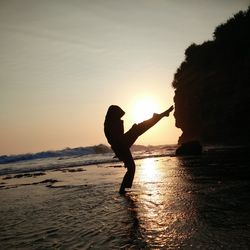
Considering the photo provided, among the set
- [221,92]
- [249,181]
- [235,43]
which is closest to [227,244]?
[249,181]

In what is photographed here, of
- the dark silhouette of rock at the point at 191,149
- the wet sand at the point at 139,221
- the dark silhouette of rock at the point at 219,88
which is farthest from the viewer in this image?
the dark silhouette of rock at the point at 219,88

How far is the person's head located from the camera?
27.7 ft

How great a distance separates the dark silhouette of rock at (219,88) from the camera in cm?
3494

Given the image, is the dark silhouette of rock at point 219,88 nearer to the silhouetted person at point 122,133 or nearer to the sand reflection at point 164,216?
the silhouetted person at point 122,133

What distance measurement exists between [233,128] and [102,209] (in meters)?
32.7

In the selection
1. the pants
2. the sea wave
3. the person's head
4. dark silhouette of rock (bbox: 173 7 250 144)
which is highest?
dark silhouette of rock (bbox: 173 7 250 144)

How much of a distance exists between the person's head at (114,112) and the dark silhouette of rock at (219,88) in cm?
2740

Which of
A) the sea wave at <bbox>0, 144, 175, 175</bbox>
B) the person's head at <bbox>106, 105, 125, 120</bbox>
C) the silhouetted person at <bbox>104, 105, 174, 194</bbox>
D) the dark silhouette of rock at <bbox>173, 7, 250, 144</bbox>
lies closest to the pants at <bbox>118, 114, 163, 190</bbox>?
the silhouetted person at <bbox>104, 105, 174, 194</bbox>

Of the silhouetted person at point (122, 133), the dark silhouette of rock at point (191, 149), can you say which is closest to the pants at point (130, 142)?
the silhouetted person at point (122, 133)

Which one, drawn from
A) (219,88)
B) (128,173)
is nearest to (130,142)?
(128,173)

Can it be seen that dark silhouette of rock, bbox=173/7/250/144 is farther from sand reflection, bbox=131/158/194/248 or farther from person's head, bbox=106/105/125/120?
sand reflection, bbox=131/158/194/248

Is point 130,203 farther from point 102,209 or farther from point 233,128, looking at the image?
point 233,128

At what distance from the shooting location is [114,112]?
8461 millimetres

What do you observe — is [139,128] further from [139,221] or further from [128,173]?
[139,221]
